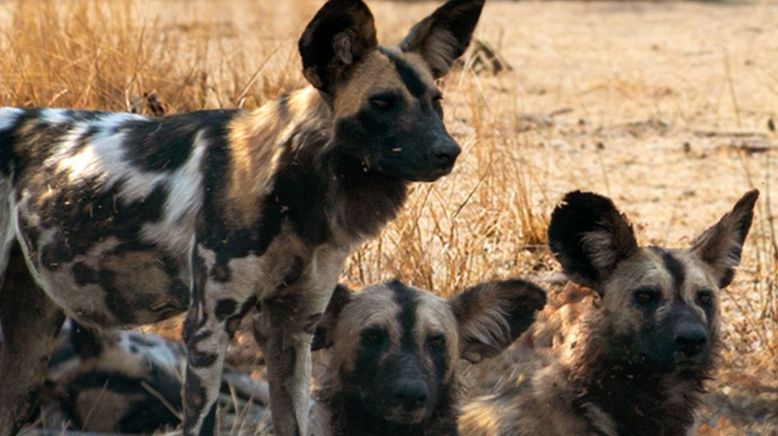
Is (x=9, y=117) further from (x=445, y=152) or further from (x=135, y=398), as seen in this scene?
(x=445, y=152)

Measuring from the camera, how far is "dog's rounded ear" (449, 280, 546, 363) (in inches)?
187

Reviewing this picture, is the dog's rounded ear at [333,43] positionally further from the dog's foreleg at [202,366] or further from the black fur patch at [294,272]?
the dog's foreleg at [202,366]

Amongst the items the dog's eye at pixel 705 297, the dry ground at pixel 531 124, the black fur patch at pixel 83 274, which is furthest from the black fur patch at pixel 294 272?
the dry ground at pixel 531 124

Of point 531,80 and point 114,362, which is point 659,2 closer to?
point 531,80

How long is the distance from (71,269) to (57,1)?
3.18m

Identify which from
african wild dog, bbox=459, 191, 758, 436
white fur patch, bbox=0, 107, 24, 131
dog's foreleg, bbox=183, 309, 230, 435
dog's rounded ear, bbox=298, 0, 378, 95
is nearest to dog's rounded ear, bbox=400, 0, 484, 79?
dog's rounded ear, bbox=298, 0, 378, 95

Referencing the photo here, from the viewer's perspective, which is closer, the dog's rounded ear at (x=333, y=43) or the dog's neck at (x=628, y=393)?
the dog's rounded ear at (x=333, y=43)

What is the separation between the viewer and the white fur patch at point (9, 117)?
4445mm

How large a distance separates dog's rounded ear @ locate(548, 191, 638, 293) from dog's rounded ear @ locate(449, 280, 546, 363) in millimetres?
208

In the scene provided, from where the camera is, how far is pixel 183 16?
9602 mm

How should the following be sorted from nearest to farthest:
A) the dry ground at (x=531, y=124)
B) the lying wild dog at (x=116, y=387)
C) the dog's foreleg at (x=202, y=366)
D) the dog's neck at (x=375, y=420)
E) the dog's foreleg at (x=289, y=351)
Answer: the dog's foreleg at (x=202, y=366) → the dog's foreleg at (x=289, y=351) → the dog's neck at (x=375, y=420) → the lying wild dog at (x=116, y=387) → the dry ground at (x=531, y=124)

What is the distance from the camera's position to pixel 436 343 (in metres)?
4.61

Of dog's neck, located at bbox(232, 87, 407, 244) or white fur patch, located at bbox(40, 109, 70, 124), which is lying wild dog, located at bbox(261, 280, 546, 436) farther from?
white fur patch, located at bbox(40, 109, 70, 124)

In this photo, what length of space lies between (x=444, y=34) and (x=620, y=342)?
87 cm
